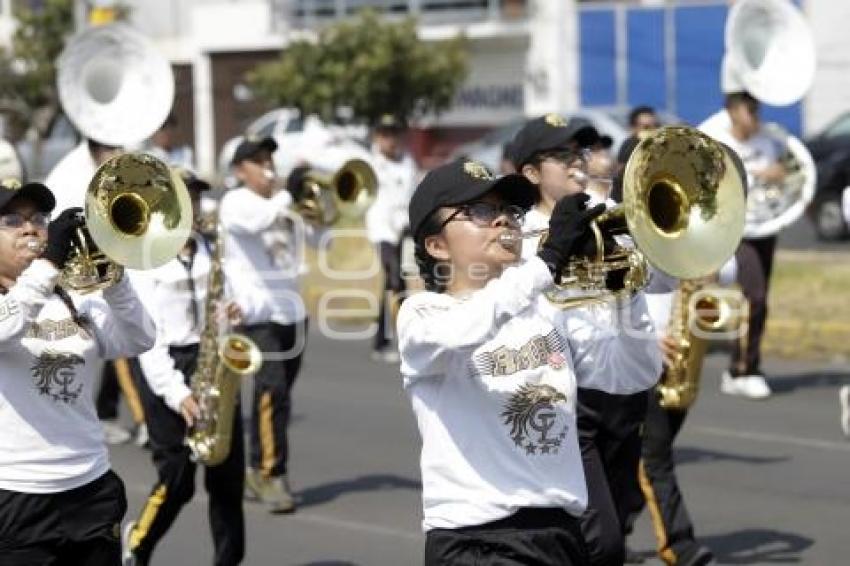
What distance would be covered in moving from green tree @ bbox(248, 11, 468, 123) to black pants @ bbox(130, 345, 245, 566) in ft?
72.8

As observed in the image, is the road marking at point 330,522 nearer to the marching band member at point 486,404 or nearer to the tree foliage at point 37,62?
the marching band member at point 486,404

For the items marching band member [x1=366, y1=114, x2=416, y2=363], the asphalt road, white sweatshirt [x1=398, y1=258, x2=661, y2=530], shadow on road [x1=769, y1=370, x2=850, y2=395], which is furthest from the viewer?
marching band member [x1=366, y1=114, x2=416, y2=363]

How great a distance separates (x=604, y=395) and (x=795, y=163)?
18.1 feet

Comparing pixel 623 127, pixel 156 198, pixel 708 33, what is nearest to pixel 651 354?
pixel 156 198

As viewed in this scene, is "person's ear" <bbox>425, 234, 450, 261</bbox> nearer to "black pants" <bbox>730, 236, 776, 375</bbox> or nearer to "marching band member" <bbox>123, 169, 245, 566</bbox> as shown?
"marching band member" <bbox>123, 169, 245, 566</bbox>

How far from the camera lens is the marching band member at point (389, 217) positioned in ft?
46.5

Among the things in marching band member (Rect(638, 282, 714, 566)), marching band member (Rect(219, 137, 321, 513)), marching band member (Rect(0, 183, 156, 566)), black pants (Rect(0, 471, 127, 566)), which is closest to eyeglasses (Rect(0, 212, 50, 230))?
marching band member (Rect(0, 183, 156, 566))

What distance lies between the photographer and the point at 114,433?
1128 centimetres

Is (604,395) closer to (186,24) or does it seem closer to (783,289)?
(783,289)

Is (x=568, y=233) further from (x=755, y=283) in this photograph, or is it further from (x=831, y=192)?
(x=831, y=192)

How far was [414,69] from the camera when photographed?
30.8 m

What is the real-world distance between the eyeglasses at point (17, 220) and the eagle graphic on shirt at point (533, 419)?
1687 millimetres

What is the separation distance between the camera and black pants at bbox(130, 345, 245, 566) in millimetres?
7508

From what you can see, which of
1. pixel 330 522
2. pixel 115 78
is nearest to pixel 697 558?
pixel 330 522
